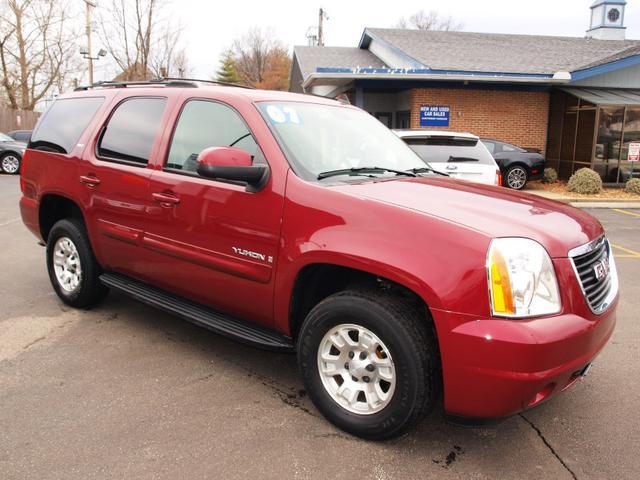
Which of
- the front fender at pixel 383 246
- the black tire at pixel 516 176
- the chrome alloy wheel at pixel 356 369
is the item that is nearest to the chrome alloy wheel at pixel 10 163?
the black tire at pixel 516 176

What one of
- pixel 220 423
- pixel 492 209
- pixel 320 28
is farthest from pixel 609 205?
pixel 320 28

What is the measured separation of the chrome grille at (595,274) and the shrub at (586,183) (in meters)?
13.5

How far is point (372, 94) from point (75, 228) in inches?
681

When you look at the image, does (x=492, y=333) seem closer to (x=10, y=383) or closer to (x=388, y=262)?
(x=388, y=262)

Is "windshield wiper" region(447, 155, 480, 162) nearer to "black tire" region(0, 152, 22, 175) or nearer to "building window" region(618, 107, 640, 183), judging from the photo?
"building window" region(618, 107, 640, 183)

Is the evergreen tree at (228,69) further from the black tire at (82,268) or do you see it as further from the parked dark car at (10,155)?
the black tire at (82,268)

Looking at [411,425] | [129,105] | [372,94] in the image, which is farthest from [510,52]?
[411,425]

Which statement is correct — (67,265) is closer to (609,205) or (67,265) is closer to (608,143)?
(609,205)

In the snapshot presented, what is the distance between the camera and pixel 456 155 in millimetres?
8109

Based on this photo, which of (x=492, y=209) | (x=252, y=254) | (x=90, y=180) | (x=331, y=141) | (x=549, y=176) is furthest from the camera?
(x=549, y=176)

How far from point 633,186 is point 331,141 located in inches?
601

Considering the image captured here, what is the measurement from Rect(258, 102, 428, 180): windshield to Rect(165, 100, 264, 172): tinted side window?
203 mm

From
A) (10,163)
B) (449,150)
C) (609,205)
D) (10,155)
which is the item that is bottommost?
(609,205)

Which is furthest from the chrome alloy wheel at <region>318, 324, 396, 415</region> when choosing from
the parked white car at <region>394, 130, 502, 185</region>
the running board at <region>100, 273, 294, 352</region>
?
the parked white car at <region>394, 130, 502, 185</region>
